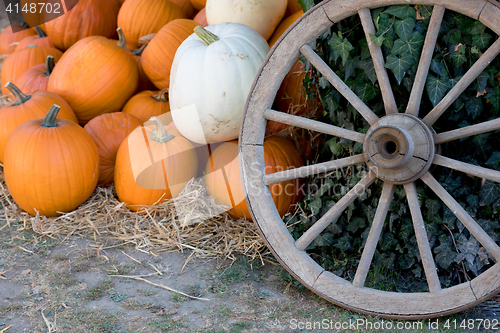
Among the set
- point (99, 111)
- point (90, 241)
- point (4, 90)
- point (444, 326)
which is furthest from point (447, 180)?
point (4, 90)

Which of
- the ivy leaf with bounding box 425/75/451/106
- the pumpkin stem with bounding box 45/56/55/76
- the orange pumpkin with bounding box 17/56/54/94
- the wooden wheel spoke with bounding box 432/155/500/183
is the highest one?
the ivy leaf with bounding box 425/75/451/106

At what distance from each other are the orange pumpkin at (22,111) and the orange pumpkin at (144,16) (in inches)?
36.1

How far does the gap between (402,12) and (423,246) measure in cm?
88

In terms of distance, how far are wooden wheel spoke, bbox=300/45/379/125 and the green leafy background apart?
0.31ft

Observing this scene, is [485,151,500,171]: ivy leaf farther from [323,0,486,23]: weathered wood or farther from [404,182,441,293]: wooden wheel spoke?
[323,0,486,23]: weathered wood

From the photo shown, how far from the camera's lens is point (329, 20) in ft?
5.65

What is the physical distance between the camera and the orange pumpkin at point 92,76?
2.82m

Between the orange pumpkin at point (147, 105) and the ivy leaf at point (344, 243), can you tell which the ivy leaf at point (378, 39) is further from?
the orange pumpkin at point (147, 105)

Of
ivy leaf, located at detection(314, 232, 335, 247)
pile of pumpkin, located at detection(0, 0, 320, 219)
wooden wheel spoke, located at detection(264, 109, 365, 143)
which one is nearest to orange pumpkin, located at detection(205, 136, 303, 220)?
pile of pumpkin, located at detection(0, 0, 320, 219)

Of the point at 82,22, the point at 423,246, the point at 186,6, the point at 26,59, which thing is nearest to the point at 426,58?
the point at 423,246

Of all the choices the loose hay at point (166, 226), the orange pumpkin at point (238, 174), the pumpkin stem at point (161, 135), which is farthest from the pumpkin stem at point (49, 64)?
the orange pumpkin at point (238, 174)

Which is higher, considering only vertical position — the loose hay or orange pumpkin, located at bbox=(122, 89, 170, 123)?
orange pumpkin, located at bbox=(122, 89, 170, 123)

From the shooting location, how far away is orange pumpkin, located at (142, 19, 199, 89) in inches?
110

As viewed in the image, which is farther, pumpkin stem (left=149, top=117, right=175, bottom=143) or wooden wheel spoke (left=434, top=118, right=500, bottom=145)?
pumpkin stem (left=149, top=117, right=175, bottom=143)
